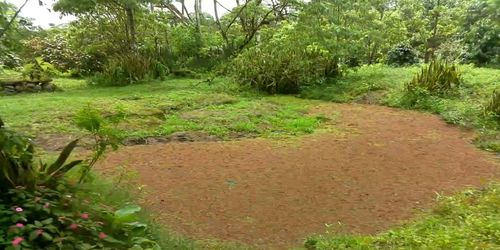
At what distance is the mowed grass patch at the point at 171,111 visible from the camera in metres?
6.74

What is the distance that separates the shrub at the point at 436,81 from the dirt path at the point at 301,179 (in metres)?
2.02

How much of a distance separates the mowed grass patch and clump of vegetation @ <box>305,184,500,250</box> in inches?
121

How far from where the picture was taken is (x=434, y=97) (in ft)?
29.1

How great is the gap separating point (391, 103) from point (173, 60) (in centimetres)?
595

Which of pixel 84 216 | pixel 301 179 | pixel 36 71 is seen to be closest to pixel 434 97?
pixel 301 179

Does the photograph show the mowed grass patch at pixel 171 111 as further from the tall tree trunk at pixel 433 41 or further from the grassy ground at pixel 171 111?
the tall tree trunk at pixel 433 41

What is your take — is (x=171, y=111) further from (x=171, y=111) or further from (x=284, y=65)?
(x=284, y=65)

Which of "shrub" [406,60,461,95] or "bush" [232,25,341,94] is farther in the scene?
"bush" [232,25,341,94]

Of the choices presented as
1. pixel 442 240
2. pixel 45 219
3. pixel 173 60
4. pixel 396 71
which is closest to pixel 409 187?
pixel 442 240

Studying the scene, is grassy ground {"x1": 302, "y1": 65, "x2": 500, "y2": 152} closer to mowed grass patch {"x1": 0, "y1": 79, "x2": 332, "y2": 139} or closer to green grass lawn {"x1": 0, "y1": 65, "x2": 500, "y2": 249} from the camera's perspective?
green grass lawn {"x1": 0, "y1": 65, "x2": 500, "y2": 249}

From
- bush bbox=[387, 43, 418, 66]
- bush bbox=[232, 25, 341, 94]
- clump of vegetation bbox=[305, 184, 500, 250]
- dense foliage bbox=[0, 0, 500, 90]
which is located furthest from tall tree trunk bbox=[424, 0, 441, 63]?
clump of vegetation bbox=[305, 184, 500, 250]

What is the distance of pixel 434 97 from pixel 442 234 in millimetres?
5908

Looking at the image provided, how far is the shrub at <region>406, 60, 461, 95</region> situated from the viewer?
9.09 m

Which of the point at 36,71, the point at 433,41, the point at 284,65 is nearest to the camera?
the point at 284,65
